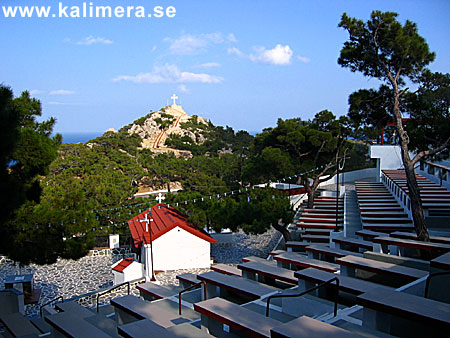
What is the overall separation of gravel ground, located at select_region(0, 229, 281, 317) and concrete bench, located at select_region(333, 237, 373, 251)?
5229 mm

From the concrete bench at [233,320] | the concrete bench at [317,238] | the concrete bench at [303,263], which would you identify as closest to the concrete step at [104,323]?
the concrete bench at [233,320]

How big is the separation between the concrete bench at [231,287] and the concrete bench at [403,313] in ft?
→ 6.65

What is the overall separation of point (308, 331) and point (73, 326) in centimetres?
369

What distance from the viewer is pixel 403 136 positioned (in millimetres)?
8227

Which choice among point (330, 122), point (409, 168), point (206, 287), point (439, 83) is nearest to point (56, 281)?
point (206, 287)

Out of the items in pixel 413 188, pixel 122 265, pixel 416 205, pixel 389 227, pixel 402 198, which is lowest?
pixel 122 265

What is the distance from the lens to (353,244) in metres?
8.99

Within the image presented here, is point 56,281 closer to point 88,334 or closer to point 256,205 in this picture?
point 256,205

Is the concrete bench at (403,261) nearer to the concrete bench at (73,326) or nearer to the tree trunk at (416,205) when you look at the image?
the tree trunk at (416,205)

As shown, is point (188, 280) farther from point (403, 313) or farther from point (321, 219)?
point (321, 219)

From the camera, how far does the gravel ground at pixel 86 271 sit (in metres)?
11.8

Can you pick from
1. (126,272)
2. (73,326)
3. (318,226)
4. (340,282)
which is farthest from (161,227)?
(340,282)

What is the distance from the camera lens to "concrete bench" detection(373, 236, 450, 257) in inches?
257

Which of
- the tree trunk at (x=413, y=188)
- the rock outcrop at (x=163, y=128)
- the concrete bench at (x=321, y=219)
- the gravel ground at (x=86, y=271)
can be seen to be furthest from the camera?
the rock outcrop at (x=163, y=128)
